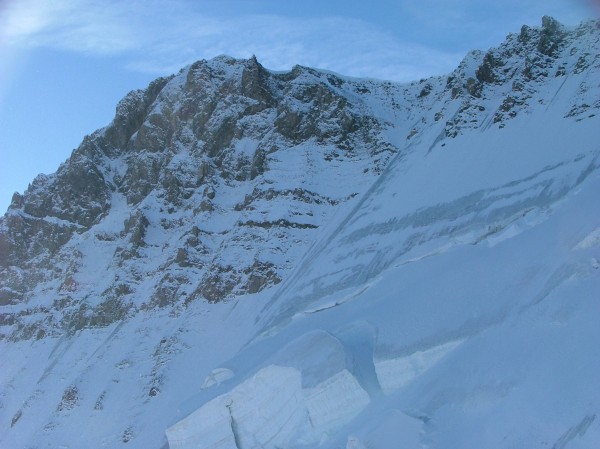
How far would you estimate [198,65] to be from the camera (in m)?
86.5

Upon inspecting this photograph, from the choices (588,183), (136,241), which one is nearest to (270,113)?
(136,241)

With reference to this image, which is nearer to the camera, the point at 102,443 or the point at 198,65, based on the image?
the point at 102,443

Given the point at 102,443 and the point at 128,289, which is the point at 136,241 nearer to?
the point at 128,289

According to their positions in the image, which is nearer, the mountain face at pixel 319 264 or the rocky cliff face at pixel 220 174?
the mountain face at pixel 319 264

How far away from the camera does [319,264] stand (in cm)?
5428

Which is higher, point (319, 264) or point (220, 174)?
point (220, 174)

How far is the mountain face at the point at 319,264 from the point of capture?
25188 mm

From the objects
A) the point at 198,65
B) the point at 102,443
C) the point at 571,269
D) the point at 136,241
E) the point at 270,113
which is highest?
the point at 198,65

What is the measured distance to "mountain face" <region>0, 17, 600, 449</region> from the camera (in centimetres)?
2519

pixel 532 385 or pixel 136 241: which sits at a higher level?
pixel 136 241

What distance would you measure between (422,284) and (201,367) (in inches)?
951

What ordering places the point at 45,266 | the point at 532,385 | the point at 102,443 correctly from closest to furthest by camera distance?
the point at 532,385 → the point at 102,443 → the point at 45,266

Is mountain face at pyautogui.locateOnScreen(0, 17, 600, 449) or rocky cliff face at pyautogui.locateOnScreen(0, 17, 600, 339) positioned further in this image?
rocky cliff face at pyautogui.locateOnScreen(0, 17, 600, 339)

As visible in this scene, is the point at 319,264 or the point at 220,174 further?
the point at 220,174
